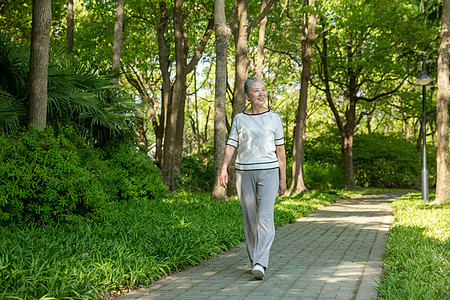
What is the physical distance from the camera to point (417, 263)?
215 inches

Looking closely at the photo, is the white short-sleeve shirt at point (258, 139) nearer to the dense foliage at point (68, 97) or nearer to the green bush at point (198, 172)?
the dense foliage at point (68, 97)

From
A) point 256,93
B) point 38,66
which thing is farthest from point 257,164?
point 38,66

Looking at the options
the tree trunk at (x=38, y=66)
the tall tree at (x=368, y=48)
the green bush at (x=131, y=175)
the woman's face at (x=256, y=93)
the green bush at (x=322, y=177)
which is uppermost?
the tall tree at (x=368, y=48)

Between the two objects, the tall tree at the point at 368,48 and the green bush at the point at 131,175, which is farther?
the tall tree at the point at 368,48

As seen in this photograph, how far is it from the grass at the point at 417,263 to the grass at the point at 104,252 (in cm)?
240

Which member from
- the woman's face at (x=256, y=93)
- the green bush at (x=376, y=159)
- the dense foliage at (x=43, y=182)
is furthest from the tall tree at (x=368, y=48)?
the woman's face at (x=256, y=93)

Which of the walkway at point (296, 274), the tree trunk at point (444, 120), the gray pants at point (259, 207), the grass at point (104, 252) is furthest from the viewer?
the tree trunk at point (444, 120)

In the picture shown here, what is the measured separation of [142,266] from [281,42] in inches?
816

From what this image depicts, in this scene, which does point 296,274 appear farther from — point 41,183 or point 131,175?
point 131,175

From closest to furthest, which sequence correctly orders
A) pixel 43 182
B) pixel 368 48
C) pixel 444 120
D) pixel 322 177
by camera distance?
pixel 43 182, pixel 444 120, pixel 368 48, pixel 322 177

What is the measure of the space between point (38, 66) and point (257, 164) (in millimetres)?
4844

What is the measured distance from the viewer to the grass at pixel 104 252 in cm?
417

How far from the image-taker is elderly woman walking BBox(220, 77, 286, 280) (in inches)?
209

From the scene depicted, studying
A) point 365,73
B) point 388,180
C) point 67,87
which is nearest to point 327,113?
point 388,180
